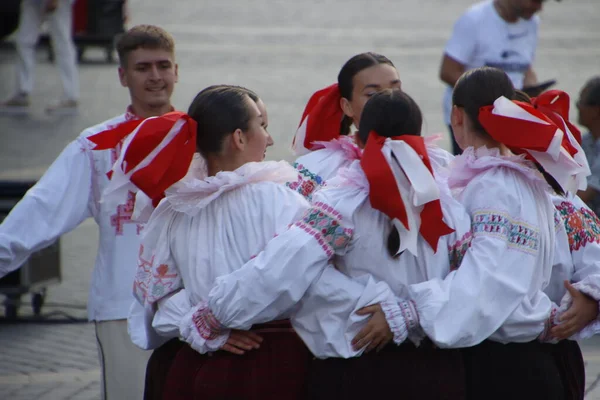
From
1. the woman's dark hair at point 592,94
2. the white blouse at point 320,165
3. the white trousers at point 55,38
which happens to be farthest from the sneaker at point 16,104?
the white blouse at point 320,165

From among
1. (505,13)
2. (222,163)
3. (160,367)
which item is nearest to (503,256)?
(222,163)

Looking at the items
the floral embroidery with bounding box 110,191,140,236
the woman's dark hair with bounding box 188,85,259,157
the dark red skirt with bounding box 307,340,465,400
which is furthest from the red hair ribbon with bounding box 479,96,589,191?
the floral embroidery with bounding box 110,191,140,236

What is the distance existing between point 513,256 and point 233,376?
829 millimetres

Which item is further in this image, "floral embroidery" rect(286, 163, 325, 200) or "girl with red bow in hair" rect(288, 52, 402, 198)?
"girl with red bow in hair" rect(288, 52, 402, 198)

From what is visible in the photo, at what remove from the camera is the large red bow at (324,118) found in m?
3.89

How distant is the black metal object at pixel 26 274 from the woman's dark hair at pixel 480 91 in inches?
148

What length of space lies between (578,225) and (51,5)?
31.8 feet

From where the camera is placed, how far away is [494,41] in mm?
6781

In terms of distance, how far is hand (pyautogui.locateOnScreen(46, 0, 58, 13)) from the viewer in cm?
1185

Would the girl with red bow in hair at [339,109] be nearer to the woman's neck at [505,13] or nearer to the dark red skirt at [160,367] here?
the dark red skirt at [160,367]

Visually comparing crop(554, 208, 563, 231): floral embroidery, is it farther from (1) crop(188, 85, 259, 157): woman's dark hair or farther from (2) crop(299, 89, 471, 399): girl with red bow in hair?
(1) crop(188, 85, 259, 157): woman's dark hair

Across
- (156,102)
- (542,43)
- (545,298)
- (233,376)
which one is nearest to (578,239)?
(545,298)

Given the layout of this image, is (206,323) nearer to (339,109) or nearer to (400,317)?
(400,317)

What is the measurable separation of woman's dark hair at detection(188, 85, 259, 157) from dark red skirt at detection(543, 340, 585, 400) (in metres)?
1.12
